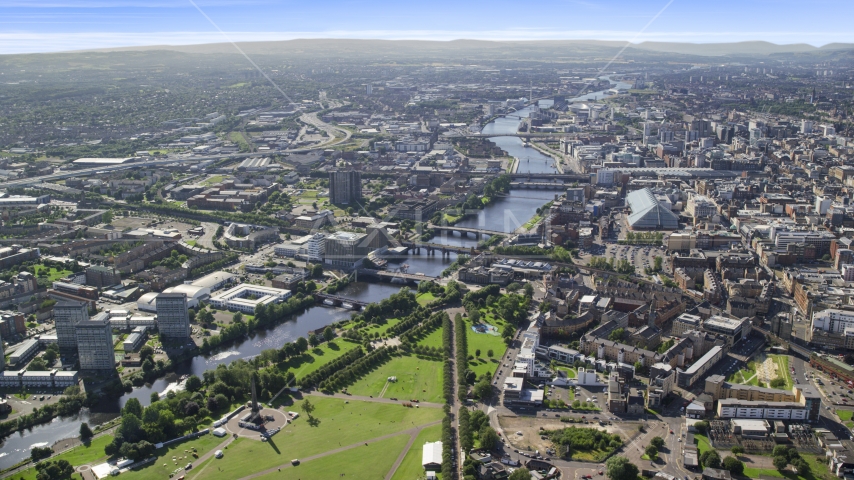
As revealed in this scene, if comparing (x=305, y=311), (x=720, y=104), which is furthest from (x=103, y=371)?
(x=720, y=104)

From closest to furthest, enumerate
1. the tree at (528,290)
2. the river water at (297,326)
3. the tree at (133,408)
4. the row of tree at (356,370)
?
1. the tree at (133,408)
2. the river water at (297,326)
3. the row of tree at (356,370)
4. the tree at (528,290)

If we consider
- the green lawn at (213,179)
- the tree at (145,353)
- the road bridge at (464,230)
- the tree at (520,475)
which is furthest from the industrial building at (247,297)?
the green lawn at (213,179)

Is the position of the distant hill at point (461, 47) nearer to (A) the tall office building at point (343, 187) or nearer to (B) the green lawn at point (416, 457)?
(A) the tall office building at point (343, 187)

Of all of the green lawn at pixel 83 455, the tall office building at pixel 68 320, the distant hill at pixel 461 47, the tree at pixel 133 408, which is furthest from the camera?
the distant hill at pixel 461 47

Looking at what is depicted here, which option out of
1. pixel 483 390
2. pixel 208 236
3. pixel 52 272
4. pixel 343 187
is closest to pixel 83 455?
pixel 483 390

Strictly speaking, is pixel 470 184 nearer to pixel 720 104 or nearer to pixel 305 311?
pixel 305 311
